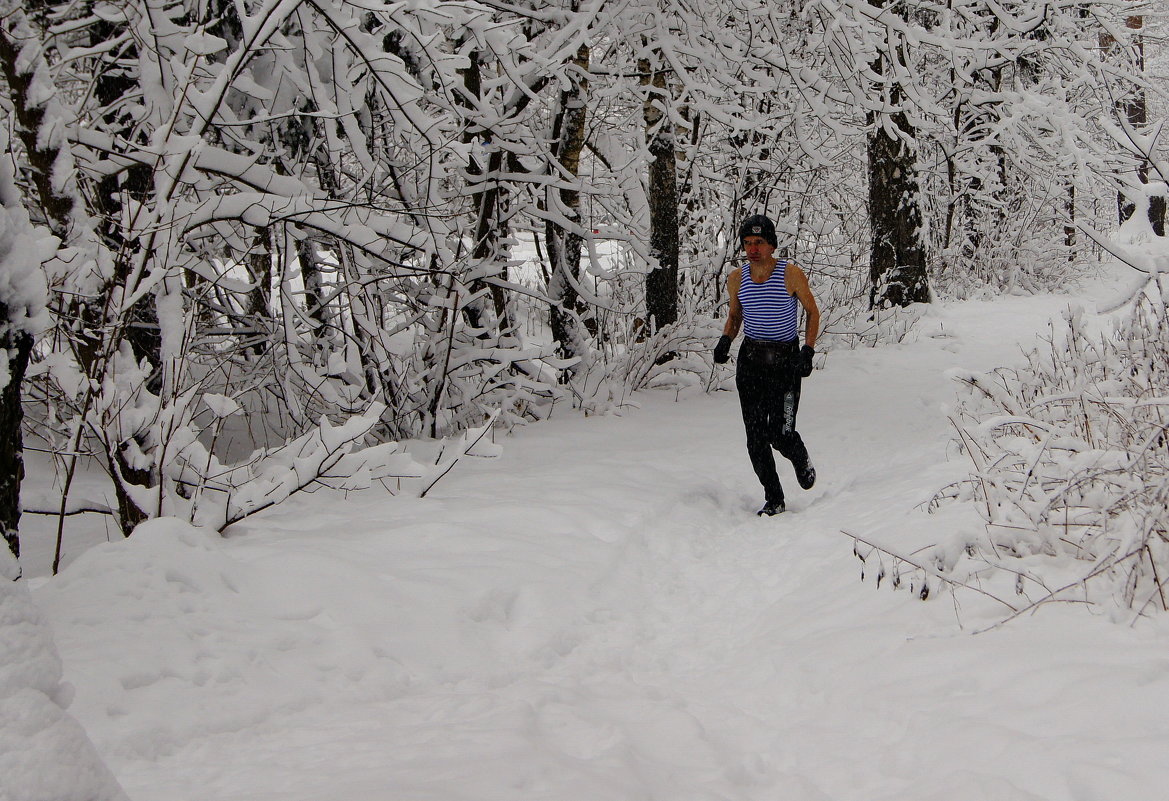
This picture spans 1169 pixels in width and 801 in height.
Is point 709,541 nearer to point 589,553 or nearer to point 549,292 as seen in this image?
point 589,553

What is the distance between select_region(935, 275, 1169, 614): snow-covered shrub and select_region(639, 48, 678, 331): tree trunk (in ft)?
16.3

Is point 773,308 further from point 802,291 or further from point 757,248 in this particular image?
point 757,248

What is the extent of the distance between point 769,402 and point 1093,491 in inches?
94.4

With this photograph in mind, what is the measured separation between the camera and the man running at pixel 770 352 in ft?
17.5

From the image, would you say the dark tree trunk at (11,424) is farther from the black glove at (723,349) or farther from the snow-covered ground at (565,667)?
the black glove at (723,349)

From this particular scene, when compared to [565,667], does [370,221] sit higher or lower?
higher

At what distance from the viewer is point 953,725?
2.35 metres

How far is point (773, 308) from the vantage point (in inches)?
211

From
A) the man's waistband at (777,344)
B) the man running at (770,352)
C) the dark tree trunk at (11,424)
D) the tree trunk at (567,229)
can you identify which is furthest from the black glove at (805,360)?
the dark tree trunk at (11,424)

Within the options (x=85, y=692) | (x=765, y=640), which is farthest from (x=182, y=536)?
(x=765, y=640)

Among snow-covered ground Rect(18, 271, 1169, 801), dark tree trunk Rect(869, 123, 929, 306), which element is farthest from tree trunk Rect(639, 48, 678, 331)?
snow-covered ground Rect(18, 271, 1169, 801)

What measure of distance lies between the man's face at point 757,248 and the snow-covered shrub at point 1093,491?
1.64 metres

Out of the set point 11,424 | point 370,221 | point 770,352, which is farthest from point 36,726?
point 770,352

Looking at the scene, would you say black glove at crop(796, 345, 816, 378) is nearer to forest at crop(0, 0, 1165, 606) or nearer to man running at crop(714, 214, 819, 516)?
man running at crop(714, 214, 819, 516)
